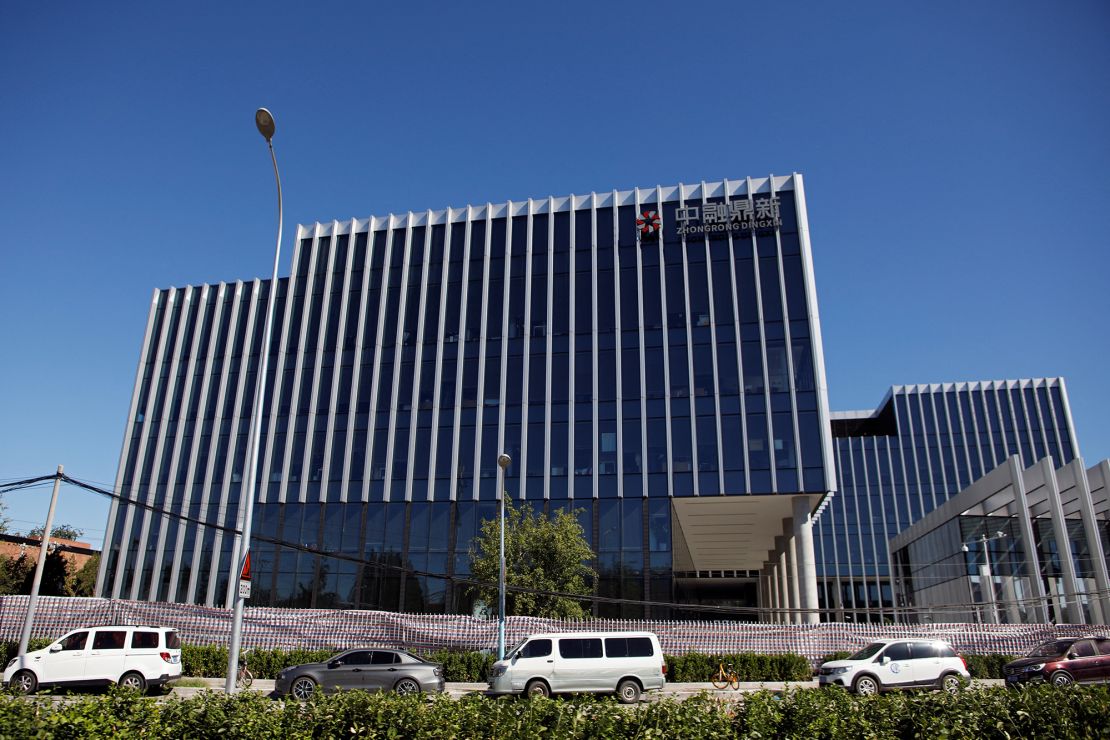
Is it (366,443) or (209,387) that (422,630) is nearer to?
(366,443)

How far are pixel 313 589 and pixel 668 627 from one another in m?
22.7

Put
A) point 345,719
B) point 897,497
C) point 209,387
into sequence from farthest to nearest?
1. point 897,497
2. point 209,387
3. point 345,719

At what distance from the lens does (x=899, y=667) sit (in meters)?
20.3

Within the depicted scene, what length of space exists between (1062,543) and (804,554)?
12.3m

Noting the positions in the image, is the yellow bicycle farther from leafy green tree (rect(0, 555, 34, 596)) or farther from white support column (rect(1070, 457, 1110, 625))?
leafy green tree (rect(0, 555, 34, 596))

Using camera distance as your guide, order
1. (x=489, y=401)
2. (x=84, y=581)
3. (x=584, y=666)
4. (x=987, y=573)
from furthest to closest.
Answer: (x=84, y=581), (x=987, y=573), (x=489, y=401), (x=584, y=666)

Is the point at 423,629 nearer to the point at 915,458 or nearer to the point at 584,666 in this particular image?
the point at 584,666

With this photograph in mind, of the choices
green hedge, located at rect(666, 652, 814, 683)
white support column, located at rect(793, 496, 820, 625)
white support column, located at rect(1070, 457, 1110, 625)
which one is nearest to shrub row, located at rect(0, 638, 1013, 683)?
green hedge, located at rect(666, 652, 814, 683)

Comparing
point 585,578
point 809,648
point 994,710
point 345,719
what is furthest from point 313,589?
point 994,710

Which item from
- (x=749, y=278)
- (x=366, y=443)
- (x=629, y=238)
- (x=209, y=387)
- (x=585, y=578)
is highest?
(x=629, y=238)

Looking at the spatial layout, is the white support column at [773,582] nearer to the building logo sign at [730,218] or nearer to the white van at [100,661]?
the building logo sign at [730,218]

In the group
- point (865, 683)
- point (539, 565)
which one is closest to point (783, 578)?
point (539, 565)

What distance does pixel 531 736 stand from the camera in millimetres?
7879

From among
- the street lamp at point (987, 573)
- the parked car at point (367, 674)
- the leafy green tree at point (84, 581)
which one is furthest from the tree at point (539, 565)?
the leafy green tree at point (84, 581)
